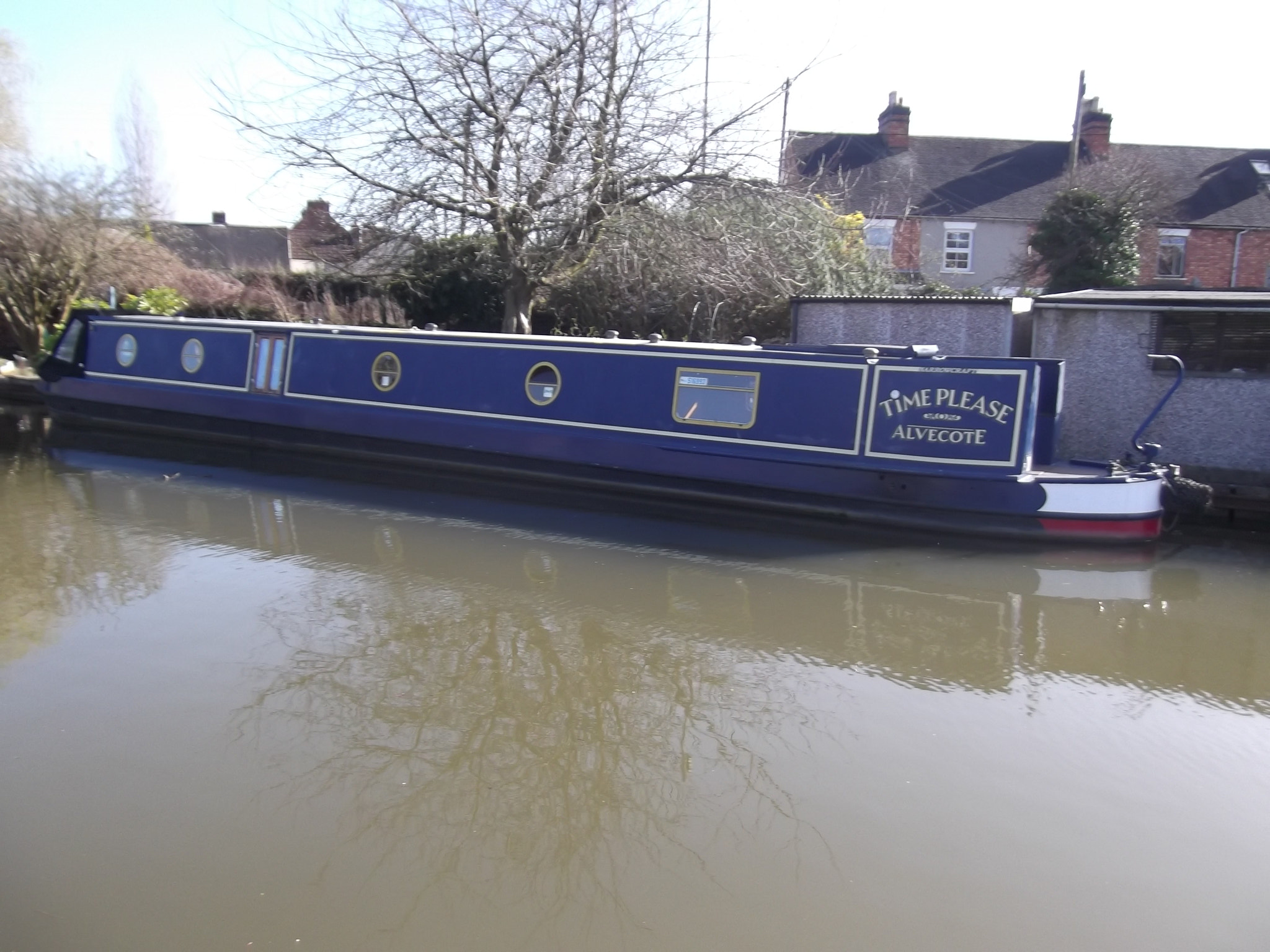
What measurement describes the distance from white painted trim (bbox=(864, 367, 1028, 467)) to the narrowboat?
0.01m

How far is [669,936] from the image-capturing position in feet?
9.92

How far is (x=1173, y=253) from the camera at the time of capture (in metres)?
21.3

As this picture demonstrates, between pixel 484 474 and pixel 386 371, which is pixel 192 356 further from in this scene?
pixel 484 474

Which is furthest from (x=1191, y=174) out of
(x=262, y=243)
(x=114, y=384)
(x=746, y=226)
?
(x=262, y=243)

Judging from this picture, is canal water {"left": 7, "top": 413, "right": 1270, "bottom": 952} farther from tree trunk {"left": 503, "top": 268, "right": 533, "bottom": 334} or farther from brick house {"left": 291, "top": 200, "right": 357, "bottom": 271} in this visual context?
brick house {"left": 291, "top": 200, "right": 357, "bottom": 271}

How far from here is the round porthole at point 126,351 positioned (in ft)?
39.8

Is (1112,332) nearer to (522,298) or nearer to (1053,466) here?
(1053,466)

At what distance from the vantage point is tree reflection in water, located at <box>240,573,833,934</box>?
11.3ft

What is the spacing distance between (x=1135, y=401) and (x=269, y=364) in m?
8.68

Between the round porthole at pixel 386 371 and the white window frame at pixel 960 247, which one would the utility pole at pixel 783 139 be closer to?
the round porthole at pixel 386 371

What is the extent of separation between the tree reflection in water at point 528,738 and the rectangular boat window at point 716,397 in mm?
3105

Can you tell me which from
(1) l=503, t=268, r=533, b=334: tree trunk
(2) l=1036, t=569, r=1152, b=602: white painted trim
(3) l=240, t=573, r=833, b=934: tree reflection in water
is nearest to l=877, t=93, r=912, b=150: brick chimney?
(1) l=503, t=268, r=533, b=334: tree trunk

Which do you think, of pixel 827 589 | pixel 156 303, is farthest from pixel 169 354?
pixel 827 589

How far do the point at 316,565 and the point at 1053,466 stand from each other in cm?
570
